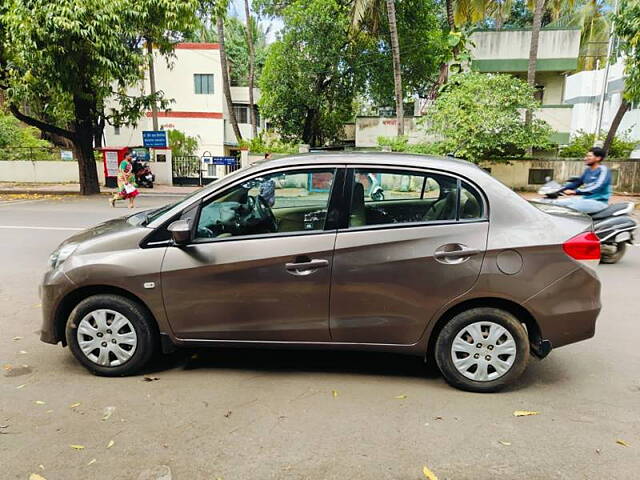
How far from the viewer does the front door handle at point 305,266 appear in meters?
3.48

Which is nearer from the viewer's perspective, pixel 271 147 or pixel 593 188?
pixel 593 188

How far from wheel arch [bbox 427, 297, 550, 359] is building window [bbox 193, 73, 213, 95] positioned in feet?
103

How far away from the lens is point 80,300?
3.78 meters

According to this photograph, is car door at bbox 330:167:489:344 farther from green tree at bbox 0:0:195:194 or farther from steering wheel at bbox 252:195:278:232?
green tree at bbox 0:0:195:194

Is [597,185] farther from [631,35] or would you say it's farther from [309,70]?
[309,70]

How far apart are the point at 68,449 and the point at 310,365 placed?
70.6 inches

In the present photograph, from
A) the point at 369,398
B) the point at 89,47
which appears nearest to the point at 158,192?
the point at 89,47

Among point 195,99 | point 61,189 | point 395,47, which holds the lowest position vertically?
point 61,189

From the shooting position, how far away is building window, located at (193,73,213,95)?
31969mm

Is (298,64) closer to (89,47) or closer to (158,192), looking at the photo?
(158,192)

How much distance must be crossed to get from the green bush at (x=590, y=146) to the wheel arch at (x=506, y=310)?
21231mm

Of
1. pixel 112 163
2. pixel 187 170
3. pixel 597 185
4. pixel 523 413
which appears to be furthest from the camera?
pixel 187 170

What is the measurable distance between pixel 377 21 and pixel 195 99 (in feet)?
48.9

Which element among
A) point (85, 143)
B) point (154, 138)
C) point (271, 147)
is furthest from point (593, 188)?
point (154, 138)
